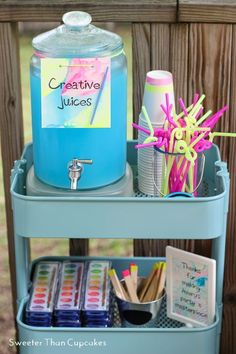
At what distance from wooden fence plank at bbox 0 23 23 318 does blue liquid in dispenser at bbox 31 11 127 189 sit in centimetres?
28

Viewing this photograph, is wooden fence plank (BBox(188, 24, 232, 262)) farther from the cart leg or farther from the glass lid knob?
the cart leg

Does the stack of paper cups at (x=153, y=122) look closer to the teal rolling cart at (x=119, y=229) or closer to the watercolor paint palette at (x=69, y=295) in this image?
the teal rolling cart at (x=119, y=229)

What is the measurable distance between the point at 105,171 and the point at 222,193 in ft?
0.88

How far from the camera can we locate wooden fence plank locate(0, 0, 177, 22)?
2.03 meters

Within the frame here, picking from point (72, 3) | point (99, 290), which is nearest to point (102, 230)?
point (99, 290)

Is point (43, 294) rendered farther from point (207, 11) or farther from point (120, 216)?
point (207, 11)

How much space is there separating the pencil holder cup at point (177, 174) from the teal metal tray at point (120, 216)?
0.08 meters

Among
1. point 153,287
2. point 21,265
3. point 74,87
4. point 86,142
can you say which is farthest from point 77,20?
point 153,287

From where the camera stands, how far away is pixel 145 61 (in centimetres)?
209

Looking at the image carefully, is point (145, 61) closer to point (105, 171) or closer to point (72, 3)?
point (72, 3)

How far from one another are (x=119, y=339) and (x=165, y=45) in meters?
0.74

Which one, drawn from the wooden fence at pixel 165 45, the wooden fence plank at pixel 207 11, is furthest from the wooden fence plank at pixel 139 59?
the wooden fence plank at pixel 207 11

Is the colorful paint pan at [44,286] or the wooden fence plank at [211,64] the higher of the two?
the wooden fence plank at [211,64]

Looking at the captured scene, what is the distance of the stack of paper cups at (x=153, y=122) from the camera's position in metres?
1.86
